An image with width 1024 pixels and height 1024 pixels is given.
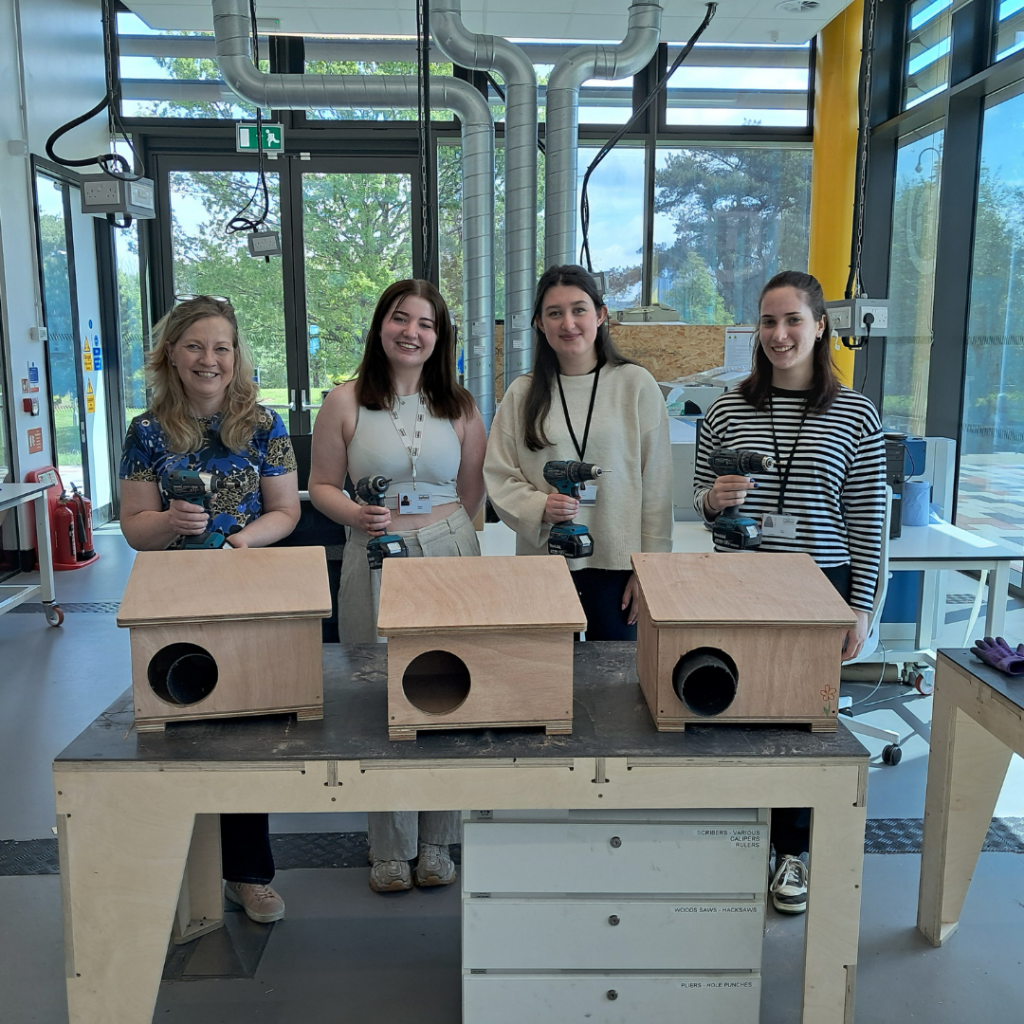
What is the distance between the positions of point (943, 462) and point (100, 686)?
348 centimetres

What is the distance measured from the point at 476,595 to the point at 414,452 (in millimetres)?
661

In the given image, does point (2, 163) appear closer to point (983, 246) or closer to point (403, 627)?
point (403, 627)

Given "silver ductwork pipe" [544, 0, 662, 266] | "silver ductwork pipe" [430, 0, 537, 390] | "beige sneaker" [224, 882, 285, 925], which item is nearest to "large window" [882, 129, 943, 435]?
"silver ductwork pipe" [544, 0, 662, 266]

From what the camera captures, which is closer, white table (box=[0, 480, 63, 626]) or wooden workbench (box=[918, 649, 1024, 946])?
wooden workbench (box=[918, 649, 1024, 946])

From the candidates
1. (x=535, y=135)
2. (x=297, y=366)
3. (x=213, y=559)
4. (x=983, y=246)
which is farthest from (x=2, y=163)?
(x=983, y=246)

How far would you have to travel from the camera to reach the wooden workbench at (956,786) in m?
1.94

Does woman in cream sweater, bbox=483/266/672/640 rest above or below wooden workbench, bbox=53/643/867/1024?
above

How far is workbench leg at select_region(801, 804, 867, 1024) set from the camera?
1.46 metres

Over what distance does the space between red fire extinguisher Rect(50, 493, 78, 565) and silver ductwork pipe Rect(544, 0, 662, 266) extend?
325 centimetres

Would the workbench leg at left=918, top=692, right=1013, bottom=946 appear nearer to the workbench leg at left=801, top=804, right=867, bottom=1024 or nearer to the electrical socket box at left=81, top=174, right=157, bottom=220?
the workbench leg at left=801, top=804, right=867, bottom=1024

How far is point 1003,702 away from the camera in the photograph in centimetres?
179

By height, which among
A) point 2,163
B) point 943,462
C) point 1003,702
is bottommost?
point 1003,702

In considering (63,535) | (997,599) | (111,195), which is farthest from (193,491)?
(63,535)

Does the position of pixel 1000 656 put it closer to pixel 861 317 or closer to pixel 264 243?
pixel 861 317
